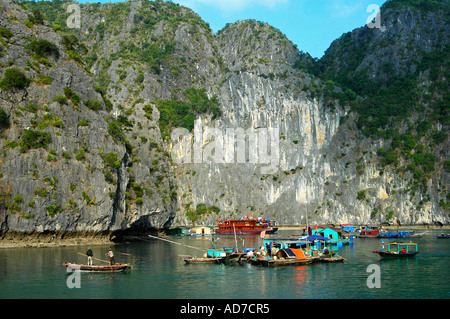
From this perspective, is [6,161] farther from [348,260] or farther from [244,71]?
[244,71]

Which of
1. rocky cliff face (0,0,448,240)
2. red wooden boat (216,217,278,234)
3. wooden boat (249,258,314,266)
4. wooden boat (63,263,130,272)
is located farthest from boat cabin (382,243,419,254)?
red wooden boat (216,217,278,234)

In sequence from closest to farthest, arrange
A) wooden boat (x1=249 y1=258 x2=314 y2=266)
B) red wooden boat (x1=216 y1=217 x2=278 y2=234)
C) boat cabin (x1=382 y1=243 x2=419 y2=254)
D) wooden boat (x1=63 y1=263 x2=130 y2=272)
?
wooden boat (x1=63 y1=263 x2=130 y2=272) < wooden boat (x1=249 y1=258 x2=314 y2=266) < boat cabin (x1=382 y1=243 x2=419 y2=254) < red wooden boat (x1=216 y1=217 x2=278 y2=234)

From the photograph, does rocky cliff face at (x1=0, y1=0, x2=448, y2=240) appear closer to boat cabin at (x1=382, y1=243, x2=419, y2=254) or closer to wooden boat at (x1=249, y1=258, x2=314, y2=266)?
wooden boat at (x1=249, y1=258, x2=314, y2=266)

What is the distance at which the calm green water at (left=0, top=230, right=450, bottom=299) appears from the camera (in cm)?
3078

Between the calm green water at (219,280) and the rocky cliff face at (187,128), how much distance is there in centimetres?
1576

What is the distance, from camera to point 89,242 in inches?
2505

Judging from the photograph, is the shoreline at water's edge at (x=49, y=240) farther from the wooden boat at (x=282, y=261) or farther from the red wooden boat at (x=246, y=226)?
the red wooden boat at (x=246, y=226)

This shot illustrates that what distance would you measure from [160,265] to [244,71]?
409 feet

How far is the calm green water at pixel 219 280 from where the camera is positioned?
3078cm

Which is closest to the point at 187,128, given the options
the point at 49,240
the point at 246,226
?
the point at 246,226

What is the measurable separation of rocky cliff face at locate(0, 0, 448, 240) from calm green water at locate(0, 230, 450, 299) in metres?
15.8

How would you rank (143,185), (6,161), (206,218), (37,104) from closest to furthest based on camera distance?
1. (6,161)
2. (37,104)
3. (143,185)
4. (206,218)

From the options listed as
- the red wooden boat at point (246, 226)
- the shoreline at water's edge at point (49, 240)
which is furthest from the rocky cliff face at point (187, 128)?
the red wooden boat at point (246, 226)
